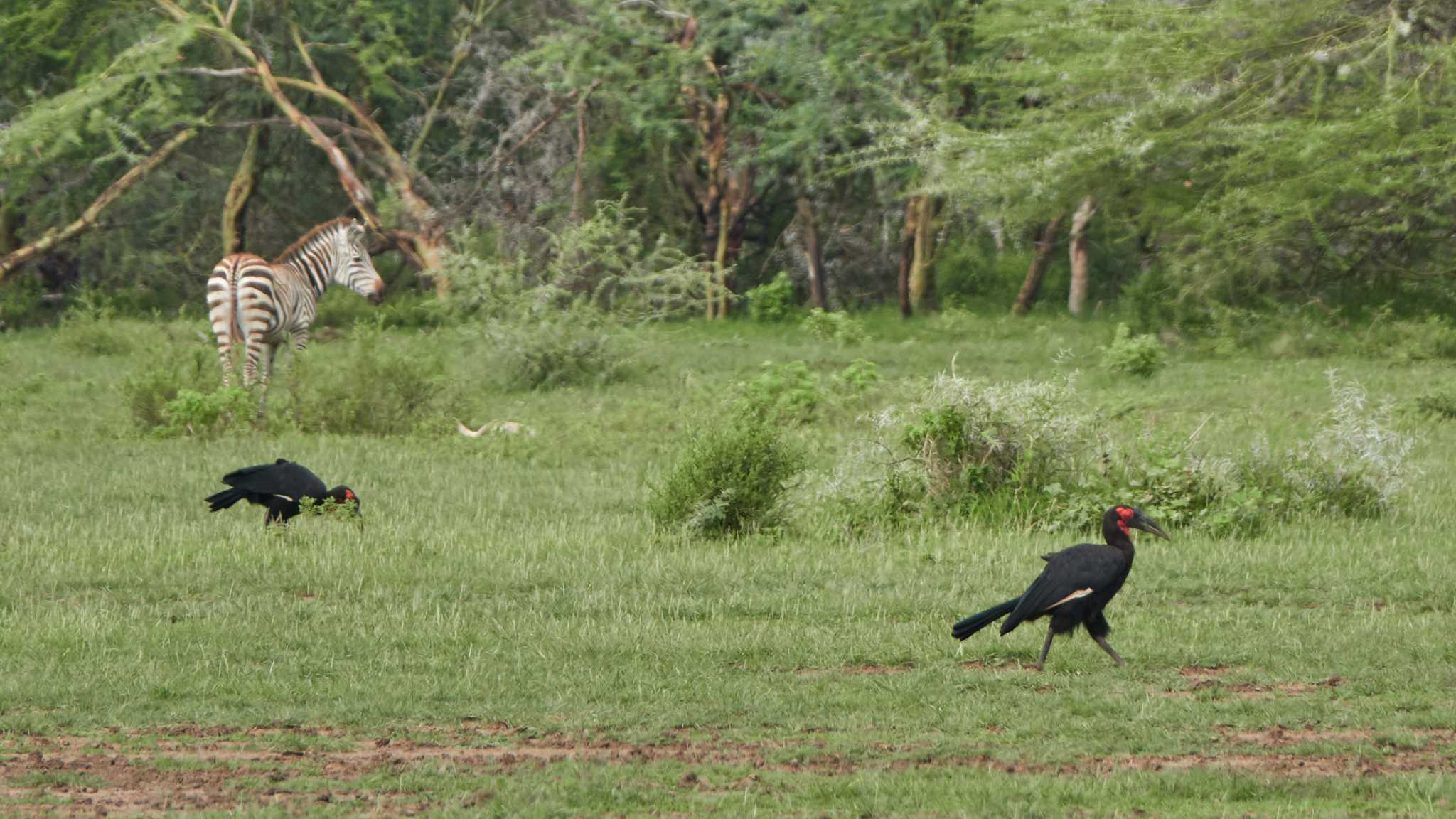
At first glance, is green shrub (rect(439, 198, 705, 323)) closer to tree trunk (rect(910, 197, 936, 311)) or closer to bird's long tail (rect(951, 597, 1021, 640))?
tree trunk (rect(910, 197, 936, 311))

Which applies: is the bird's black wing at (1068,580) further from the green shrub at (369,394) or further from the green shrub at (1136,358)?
the green shrub at (1136,358)

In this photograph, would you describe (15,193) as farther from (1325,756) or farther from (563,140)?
(1325,756)

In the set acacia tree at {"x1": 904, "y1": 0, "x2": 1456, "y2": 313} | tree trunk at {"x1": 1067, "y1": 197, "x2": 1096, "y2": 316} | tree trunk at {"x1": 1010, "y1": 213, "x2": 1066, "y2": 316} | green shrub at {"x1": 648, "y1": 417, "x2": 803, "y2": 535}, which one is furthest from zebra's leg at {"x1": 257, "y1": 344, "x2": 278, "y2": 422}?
tree trunk at {"x1": 1067, "y1": 197, "x2": 1096, "y2": 316}

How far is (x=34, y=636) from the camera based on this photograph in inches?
331

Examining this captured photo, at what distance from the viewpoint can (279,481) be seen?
11359 mm

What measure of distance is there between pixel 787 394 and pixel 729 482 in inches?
233

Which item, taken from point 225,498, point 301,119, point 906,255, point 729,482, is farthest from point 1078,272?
point 225,498

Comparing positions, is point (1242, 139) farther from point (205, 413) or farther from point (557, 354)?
point (205, 413)

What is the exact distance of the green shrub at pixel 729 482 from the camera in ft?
39.0

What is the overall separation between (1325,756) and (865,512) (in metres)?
6.06

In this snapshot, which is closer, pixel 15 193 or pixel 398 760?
pixel 398 760

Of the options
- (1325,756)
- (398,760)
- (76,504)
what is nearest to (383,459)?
(76,504)

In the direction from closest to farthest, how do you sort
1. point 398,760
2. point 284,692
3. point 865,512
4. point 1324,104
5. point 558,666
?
point 398,760 < point 284,692 < point 558,666 < point 865,512 < point 1324,104

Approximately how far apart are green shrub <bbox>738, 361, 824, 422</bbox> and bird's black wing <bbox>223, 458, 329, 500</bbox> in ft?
20.3
